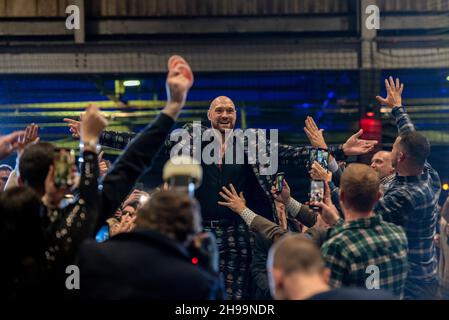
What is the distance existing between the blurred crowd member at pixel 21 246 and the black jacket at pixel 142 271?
0.32 metres

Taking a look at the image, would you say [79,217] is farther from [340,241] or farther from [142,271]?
[340,241]

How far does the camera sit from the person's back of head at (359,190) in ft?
12.5

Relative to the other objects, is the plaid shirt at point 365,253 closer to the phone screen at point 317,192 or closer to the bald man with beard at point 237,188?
the phone screen at point 317,192

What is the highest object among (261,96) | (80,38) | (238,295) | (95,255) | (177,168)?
(80,38)

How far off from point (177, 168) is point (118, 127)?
24.9 feet

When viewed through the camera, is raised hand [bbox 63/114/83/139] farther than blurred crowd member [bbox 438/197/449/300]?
No

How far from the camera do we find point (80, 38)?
29.0 feet

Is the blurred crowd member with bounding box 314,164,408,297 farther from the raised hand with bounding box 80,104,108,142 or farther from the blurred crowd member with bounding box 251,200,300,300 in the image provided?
the raised hand with bounding box 80,104,108,142

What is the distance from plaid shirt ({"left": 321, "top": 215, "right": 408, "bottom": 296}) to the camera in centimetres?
365

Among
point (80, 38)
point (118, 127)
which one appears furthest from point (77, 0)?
point (118, 127)

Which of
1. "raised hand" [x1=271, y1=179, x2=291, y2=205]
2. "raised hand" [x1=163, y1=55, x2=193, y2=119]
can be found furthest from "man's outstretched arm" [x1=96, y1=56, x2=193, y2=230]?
"raised hand" [x1=271, y1=179, x2=291, y2=205]

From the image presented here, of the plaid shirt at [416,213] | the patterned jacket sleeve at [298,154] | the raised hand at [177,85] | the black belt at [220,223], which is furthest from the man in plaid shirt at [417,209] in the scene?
the raised hand at [177,85]
